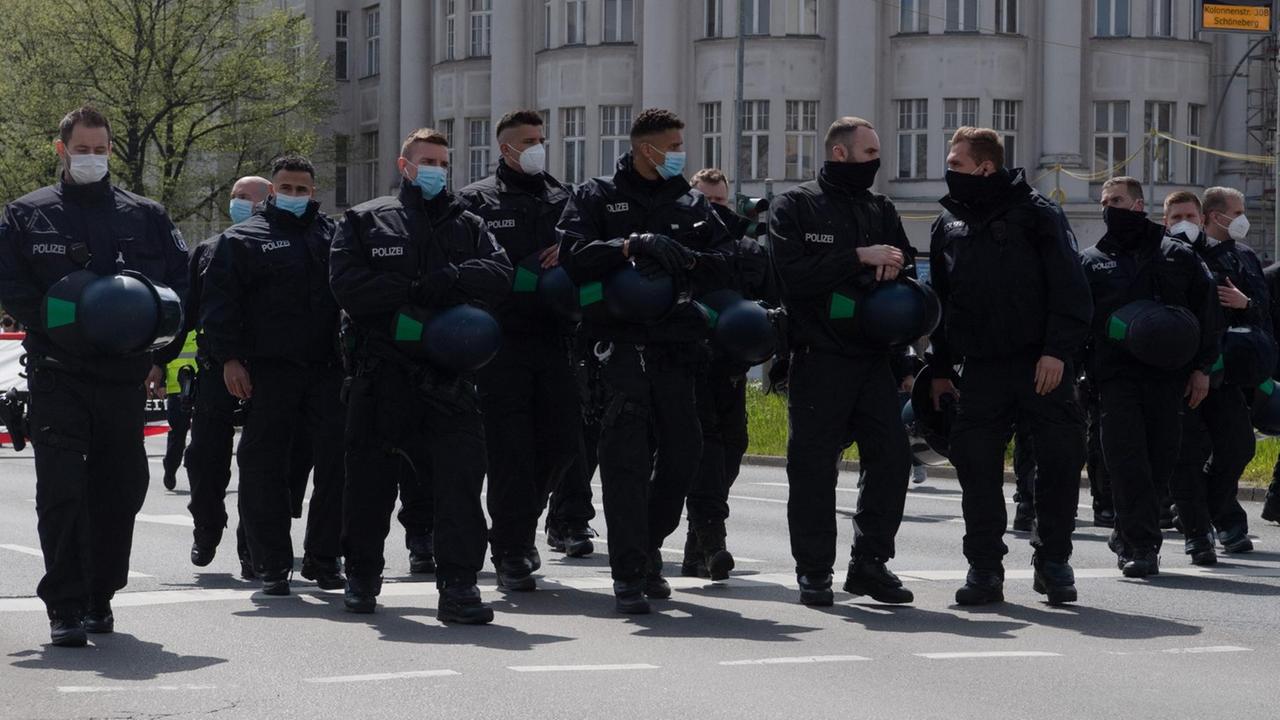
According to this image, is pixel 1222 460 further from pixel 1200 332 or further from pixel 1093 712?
pixel 1093 712

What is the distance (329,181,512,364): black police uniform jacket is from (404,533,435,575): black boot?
2253 mm

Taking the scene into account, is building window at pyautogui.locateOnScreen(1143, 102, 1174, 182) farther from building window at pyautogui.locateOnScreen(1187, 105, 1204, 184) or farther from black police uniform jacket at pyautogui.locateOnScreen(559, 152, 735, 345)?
black police uniform jacket at pyautogui.locateOnScreen(559, 152, 735, 345)

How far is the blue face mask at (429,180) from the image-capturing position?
30.1 ft

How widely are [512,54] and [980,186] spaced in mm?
41691

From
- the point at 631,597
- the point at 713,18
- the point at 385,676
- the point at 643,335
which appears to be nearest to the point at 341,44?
the point at 713,18

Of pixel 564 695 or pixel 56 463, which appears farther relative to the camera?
pixel 56 463

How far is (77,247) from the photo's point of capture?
337 inches

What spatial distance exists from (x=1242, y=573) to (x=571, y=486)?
139 inches

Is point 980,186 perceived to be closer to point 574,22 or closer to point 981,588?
point 981,588

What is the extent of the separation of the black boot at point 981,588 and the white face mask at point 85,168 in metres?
3.99

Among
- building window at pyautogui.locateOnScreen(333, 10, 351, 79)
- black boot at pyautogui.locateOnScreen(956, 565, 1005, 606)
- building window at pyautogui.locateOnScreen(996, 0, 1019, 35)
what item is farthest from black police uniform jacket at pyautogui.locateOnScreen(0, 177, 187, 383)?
building window at pyautogui.locateOnScreen(333, 10, 351, 79)

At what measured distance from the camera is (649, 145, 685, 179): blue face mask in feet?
31.0

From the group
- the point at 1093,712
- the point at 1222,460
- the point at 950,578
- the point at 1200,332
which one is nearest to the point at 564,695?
the point at 1093,712

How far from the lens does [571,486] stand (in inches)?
477
